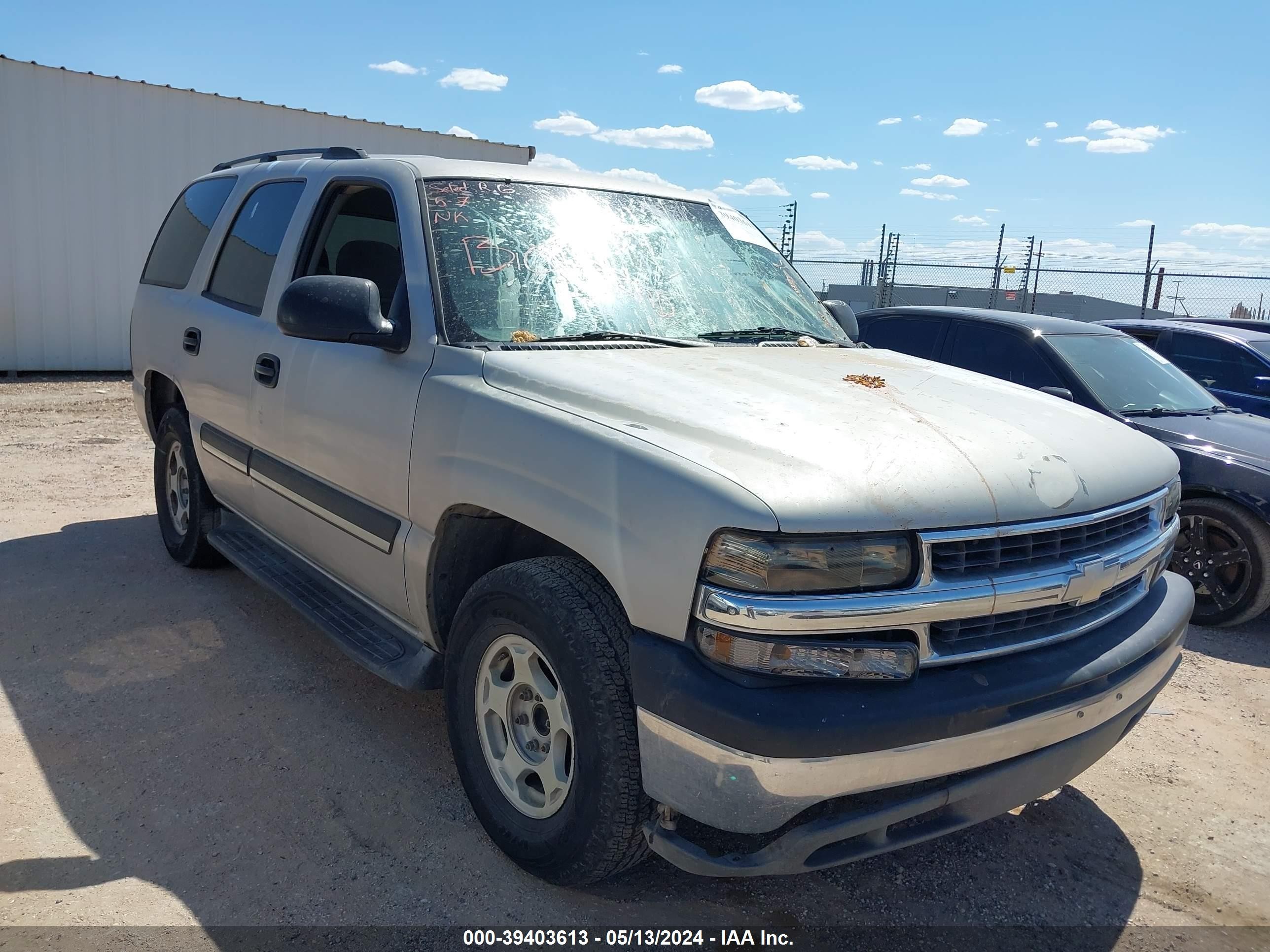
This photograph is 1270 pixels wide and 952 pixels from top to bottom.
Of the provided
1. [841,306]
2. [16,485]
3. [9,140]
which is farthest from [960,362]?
[9,140]

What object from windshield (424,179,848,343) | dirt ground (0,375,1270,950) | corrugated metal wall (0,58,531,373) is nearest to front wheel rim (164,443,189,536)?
dirt ground (0,375,1270,950)

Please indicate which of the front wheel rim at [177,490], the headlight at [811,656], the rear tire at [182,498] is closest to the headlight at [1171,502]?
the headlight at [811,656]

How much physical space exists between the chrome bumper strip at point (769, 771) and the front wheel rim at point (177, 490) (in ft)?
12.4

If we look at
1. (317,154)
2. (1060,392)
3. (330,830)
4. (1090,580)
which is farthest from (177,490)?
(1060,392)

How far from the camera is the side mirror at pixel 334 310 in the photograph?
294cm

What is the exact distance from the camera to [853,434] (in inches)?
93.9

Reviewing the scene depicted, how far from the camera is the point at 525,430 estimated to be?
255 cm

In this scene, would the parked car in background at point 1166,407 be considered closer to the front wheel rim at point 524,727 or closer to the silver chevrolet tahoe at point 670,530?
the silver chevrolet tahoe at point 670,530

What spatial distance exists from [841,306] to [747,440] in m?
2.41

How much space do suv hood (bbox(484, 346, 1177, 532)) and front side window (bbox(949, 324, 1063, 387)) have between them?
3.30 meters

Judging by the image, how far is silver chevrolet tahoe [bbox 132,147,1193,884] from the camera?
206cm

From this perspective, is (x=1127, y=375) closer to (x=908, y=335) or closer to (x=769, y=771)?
(x=908, y=335)

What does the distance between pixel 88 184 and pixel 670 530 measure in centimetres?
1344

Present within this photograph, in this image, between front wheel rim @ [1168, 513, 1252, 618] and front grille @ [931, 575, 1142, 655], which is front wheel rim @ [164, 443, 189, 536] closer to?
front grille @ [931, 575, 1142, 655]
